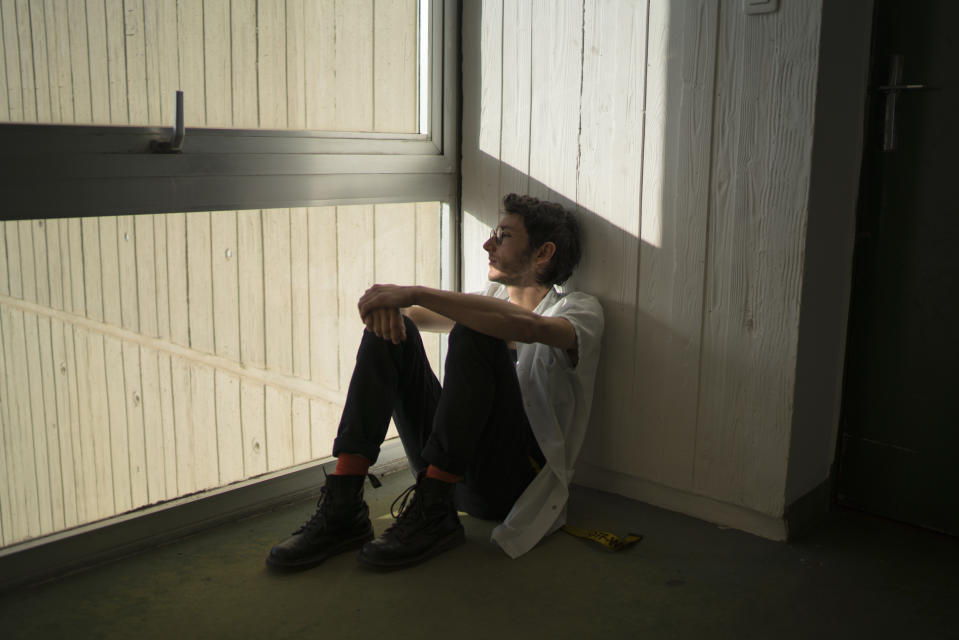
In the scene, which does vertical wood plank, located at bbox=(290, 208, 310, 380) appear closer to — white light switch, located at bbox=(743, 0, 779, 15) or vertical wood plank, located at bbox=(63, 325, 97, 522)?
vertical wood plank, located at bbox=(63, 325, 97, 522)

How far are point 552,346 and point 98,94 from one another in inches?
47.2

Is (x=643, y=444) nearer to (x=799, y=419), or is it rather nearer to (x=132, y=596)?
(x=799, y=419)

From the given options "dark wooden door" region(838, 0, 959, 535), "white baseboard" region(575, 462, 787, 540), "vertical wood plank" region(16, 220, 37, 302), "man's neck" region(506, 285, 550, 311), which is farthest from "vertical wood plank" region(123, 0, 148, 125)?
"dark wooden door" region(838, 0, 959, 535)

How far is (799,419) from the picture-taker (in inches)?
83.0

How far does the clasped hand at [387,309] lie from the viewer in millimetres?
2016

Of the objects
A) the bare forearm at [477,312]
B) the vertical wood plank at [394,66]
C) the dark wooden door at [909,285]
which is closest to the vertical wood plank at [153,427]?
the bare forearm at [477,312]

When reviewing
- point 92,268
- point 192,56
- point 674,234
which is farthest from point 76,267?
point 674,234

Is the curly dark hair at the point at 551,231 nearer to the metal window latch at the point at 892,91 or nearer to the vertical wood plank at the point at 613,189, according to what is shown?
the vertical wood plank at the point at 613,189

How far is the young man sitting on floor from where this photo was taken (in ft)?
6.57

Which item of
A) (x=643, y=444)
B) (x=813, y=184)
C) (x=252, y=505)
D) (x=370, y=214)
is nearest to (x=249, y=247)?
(x=370, y=214)

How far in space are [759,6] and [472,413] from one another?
1144mm

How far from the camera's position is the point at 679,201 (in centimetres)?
218

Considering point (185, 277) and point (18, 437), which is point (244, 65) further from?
point (18, 437)

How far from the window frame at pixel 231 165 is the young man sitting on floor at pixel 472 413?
41 centimetres
